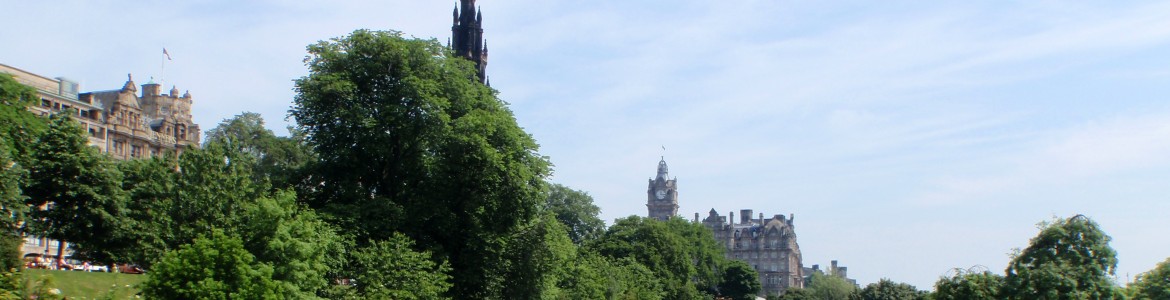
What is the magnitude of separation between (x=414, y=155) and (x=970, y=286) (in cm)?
2626

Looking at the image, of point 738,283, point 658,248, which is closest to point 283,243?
point 658,248

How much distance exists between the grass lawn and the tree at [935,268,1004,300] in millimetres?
34372

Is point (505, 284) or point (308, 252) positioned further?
point (505, 284)

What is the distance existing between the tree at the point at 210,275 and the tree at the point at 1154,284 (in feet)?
143

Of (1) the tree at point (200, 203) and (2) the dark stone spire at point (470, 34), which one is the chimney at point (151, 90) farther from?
(1) the tree at point (200, 203)

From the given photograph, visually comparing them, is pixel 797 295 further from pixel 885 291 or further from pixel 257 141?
pixel 257 141

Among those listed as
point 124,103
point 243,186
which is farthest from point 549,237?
point 124,103

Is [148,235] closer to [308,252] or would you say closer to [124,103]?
[308,252]

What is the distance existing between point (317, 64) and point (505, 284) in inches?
560

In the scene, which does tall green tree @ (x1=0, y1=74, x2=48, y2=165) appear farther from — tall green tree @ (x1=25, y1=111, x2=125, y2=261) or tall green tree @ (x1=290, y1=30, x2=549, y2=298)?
tall green tree @ (x1=290, y1=30, x2=549, y2=298)

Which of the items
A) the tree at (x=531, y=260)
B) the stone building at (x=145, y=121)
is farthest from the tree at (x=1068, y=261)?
the stone building at (x=145, y=121)

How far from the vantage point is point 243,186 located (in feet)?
159

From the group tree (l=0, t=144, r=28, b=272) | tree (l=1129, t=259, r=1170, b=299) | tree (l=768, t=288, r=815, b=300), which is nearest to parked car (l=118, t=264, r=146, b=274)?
tree (l=0, t=144, r=28, b=272)

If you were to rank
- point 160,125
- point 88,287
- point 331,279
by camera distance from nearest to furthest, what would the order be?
point 88,287 < point 331,279 < point 160,125
